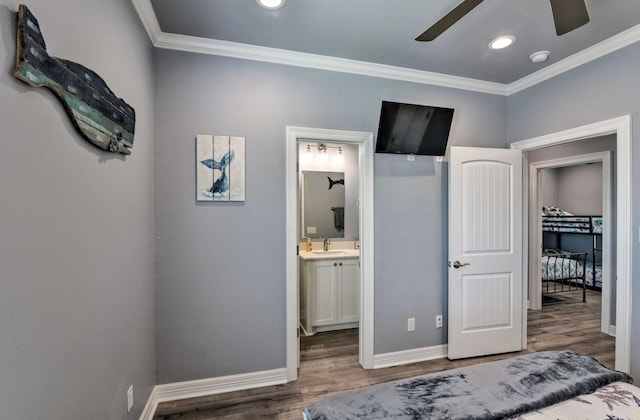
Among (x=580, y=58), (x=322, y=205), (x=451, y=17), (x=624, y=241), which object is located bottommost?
(x=624, y=241)

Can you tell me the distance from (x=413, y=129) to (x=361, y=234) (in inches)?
42.1

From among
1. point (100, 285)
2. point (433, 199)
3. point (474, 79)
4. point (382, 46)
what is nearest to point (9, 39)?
point (100, 285)

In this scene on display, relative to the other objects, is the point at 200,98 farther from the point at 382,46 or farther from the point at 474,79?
the point at 474,79

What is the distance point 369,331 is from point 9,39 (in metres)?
2.76

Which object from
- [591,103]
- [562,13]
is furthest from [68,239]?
[591,103]

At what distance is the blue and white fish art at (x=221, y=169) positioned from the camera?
7.45ft

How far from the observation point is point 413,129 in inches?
105

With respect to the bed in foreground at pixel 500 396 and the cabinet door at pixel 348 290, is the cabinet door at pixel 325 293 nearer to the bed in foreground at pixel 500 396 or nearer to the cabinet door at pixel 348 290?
the cabinet door at pixel 348 290

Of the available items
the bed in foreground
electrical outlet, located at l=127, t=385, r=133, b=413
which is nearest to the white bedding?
the bed in foreground

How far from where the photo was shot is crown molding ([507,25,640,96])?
6.97 ft

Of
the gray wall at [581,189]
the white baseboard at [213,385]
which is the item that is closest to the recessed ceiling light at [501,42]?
the white baseboard at [213,385]

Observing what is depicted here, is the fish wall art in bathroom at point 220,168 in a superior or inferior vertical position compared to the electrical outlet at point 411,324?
superior

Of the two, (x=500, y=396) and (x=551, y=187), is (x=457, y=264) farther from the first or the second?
(x=551, y=187)

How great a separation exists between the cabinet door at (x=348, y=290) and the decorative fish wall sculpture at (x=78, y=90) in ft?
8.37
